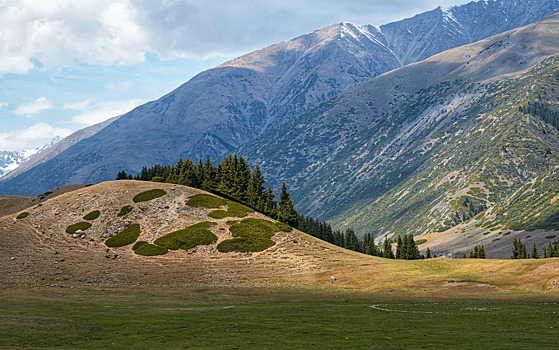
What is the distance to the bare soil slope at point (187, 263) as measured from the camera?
95.7m

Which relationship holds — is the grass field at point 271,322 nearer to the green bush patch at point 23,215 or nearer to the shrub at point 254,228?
the shrub at point 254,228

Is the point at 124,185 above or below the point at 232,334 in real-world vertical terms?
above

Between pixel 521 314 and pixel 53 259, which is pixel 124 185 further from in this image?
pixel 521 314

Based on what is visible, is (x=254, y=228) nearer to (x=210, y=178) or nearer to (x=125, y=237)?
(x=125, y=237)

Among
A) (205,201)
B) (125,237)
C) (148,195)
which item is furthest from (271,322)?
(148,195)

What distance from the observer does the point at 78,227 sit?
131000 millimetres

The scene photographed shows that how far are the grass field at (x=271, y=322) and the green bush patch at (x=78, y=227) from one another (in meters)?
47.8

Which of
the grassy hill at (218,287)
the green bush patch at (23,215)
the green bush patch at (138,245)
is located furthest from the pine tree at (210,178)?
the green bush patch at (138,245)

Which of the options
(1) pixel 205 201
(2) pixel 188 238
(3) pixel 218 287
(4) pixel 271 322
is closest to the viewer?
(4) pixel 271 322

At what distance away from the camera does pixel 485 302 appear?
73000 millimetres

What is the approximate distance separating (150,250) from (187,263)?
33.3ft

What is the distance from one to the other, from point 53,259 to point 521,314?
289 ft

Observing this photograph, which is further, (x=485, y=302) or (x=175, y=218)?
(x=175, y=218)

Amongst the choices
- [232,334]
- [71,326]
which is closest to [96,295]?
[71,326]
